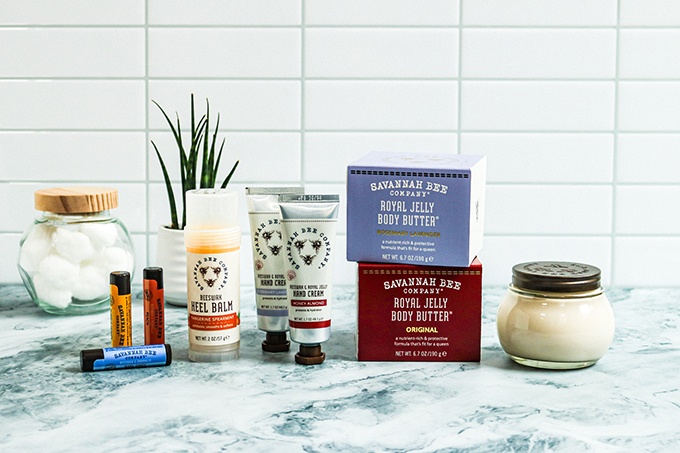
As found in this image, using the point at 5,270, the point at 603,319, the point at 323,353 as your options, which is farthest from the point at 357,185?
the point at 5,270

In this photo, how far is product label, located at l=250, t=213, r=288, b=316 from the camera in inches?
44.3

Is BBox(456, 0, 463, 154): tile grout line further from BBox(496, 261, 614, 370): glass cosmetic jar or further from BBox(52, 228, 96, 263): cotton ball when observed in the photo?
BBox(52, 228, 96, 263): cotton ball

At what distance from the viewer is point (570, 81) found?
1487mm

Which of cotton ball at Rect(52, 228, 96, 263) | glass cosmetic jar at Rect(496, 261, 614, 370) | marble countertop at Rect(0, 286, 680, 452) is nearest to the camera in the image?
marble countertop at Rect(0, 286, 680, 452)

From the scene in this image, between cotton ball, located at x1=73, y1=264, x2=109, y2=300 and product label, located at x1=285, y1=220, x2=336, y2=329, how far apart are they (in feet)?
1.27

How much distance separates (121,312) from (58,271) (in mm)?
230

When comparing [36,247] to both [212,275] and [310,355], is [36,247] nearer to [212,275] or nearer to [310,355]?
[212,275]

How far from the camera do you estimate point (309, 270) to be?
107 cm

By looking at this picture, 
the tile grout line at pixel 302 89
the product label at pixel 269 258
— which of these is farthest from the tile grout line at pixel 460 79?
the product label at pixel 269 258

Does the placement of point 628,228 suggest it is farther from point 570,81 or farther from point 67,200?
point 67,200

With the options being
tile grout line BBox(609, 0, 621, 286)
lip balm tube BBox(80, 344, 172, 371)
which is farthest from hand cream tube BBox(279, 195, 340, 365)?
tile grout line BBox(609, 0, 621, 286)

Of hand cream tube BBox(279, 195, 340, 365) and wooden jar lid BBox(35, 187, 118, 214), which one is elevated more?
wooden jar lid BBox(35, 187, 118, 214)

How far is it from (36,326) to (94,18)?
53 centimetres

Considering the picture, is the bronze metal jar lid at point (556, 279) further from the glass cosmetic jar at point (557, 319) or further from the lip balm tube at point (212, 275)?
the lip balm tube at point (212, 275)
